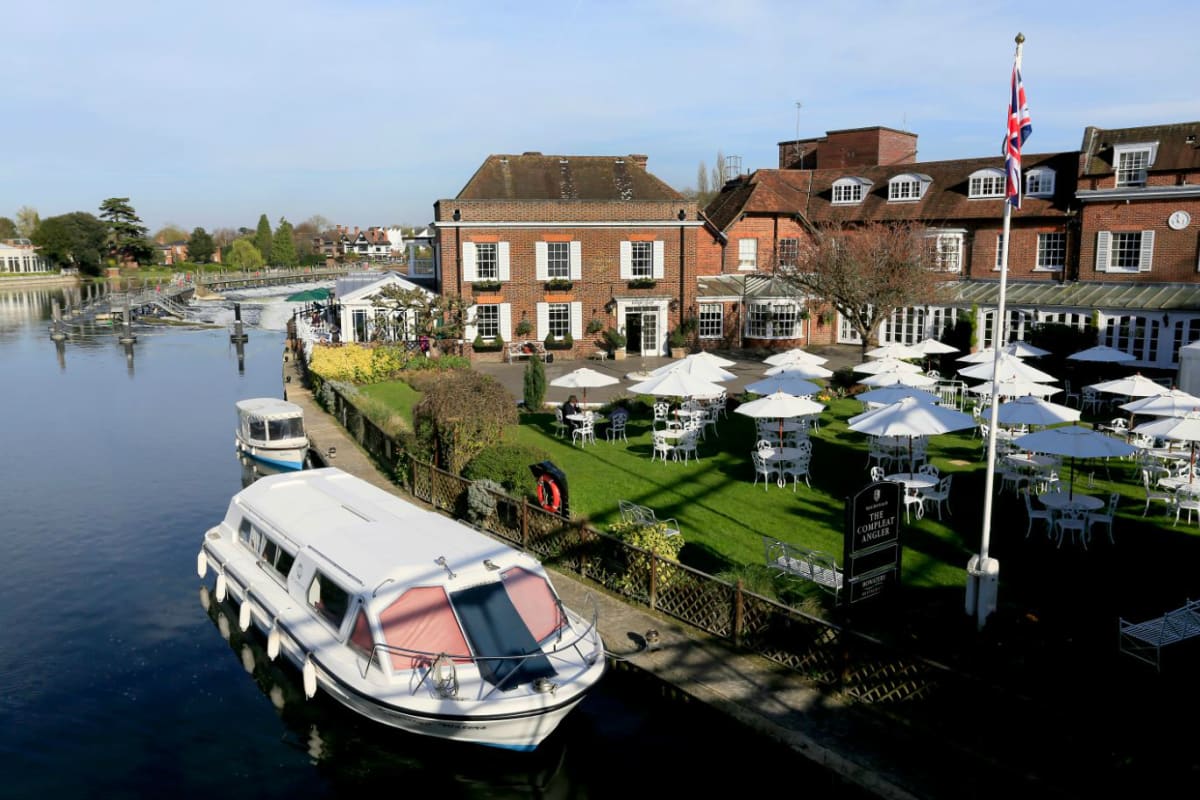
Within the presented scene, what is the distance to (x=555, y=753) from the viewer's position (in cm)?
994

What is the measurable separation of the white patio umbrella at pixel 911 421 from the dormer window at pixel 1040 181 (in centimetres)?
2337

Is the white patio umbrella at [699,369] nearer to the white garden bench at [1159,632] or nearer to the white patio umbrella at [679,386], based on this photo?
the white patio umbrella at [679,386]

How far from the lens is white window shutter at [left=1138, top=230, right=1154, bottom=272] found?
30891 millimetres

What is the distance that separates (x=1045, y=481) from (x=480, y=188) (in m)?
26.3

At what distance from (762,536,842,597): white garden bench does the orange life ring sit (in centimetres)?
378

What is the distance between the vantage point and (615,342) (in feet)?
121

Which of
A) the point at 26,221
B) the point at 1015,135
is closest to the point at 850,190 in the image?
the point at 1015,135

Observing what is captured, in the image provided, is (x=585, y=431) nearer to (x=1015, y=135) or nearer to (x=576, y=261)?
(x=1015, y=135)

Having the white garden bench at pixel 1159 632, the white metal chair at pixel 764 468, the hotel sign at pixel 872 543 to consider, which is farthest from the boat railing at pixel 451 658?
the white metal chair at pixel 764 468

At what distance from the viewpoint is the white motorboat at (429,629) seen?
9.22 metres

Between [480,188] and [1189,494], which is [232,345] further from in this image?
[1189,494]

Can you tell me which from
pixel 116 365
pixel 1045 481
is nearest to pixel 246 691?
pixel 1045 481

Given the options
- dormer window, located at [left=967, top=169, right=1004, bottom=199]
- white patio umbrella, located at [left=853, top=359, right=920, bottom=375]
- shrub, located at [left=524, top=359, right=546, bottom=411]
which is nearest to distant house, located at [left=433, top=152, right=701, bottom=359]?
shrub, located at [left=524, top=359, right=546, bottom=411]

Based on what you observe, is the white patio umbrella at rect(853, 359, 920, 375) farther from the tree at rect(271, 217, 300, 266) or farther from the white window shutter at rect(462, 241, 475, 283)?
the tree at rect(271, 217, 300, 266)
